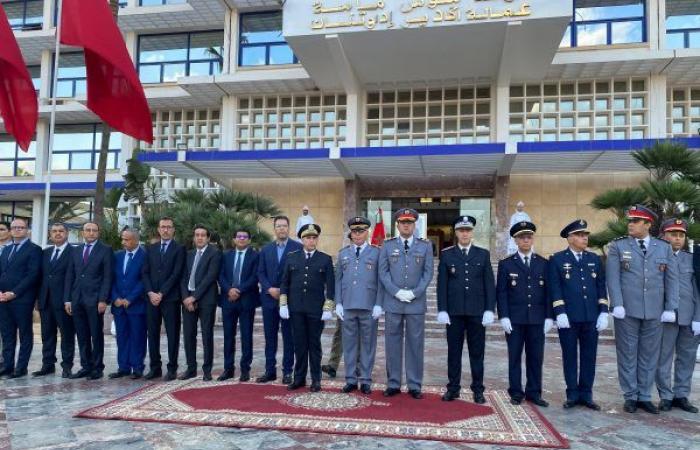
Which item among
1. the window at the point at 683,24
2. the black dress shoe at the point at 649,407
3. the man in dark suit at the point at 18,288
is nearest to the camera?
the black dress shoe at the point at 649,407

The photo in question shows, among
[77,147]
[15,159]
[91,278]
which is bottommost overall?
[91,278]

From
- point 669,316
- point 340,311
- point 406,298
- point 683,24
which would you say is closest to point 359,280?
point 340,311

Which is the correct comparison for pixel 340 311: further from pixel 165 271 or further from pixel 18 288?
pixel 18 288

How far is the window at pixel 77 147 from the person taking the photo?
1941 cm

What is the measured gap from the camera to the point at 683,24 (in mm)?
15023

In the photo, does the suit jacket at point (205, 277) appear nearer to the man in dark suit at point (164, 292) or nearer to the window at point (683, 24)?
the man in dark suit at point (164, 292)

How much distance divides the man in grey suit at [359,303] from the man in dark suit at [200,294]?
53.0 inches

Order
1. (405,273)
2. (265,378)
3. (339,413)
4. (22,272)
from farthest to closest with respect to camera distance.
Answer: (22,272), (265,378), (405,273), (339,413)

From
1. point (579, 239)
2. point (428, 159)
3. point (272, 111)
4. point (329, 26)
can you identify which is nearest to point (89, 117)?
point (272, 111)

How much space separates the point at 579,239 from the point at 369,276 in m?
1.91

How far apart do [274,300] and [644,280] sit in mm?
3414

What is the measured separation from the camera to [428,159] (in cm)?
1381

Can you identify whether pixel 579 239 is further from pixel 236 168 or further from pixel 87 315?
pixel 236 168

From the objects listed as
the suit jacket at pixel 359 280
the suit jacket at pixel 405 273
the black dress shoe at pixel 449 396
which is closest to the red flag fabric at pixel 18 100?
the suit jacket at pixel 359 280
